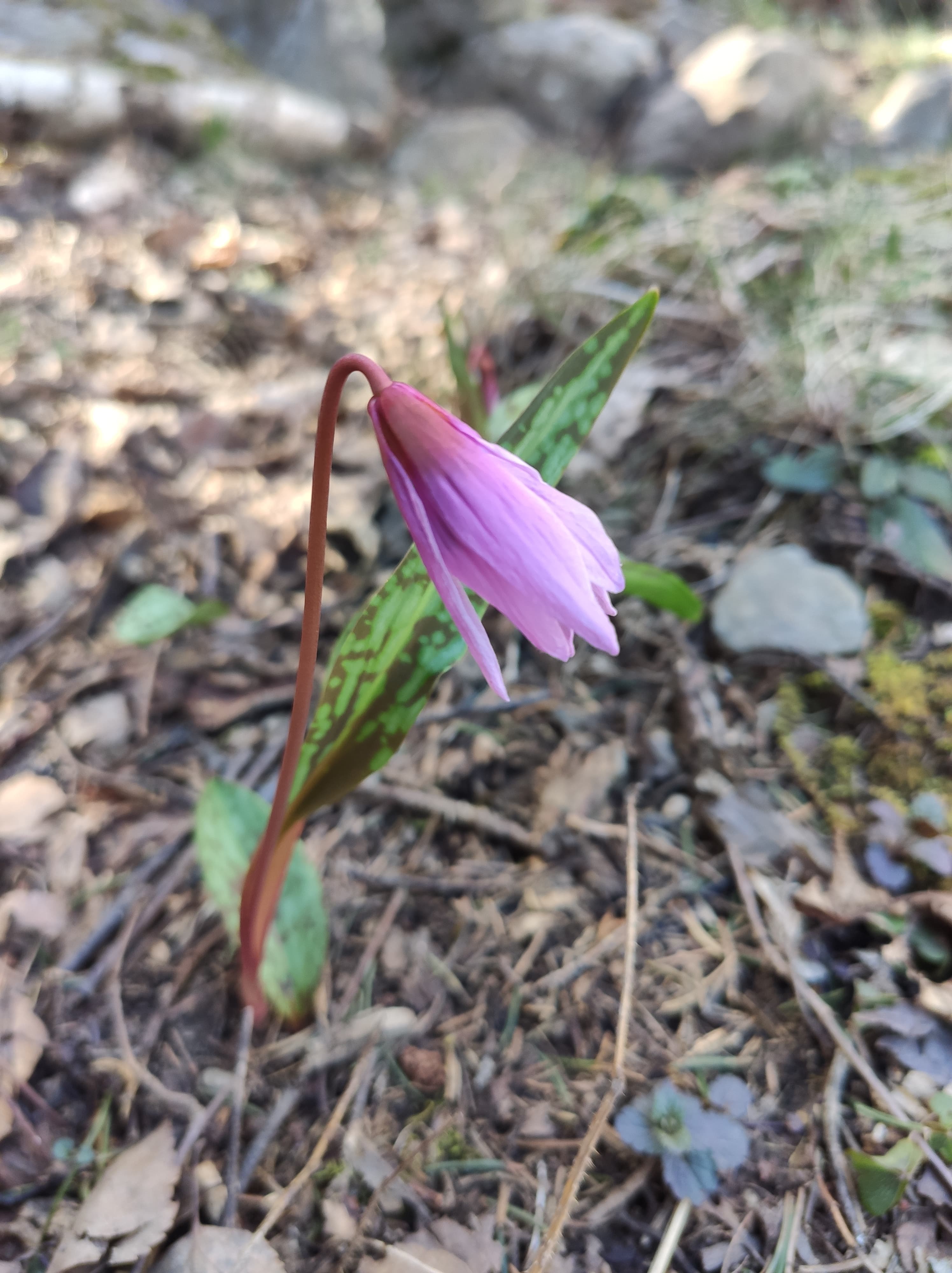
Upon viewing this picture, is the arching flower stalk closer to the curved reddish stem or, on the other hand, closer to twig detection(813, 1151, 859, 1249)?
the curved reddish stem

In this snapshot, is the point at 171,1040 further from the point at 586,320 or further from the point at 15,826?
the point at 586,320

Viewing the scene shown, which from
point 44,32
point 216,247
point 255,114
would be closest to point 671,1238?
point 216,247

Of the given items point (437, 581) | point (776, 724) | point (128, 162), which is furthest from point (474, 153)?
point (437, 581)

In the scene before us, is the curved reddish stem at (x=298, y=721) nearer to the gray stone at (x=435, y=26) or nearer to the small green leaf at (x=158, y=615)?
the small green leaf at (x=158, y=615)

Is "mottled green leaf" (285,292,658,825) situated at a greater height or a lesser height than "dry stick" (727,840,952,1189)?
greater

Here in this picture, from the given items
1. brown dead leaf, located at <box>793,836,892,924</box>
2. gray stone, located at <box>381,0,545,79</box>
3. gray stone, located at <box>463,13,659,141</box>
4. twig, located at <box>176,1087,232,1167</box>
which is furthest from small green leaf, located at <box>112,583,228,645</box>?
gray stone, located at <box>381,0,545,79</box>
